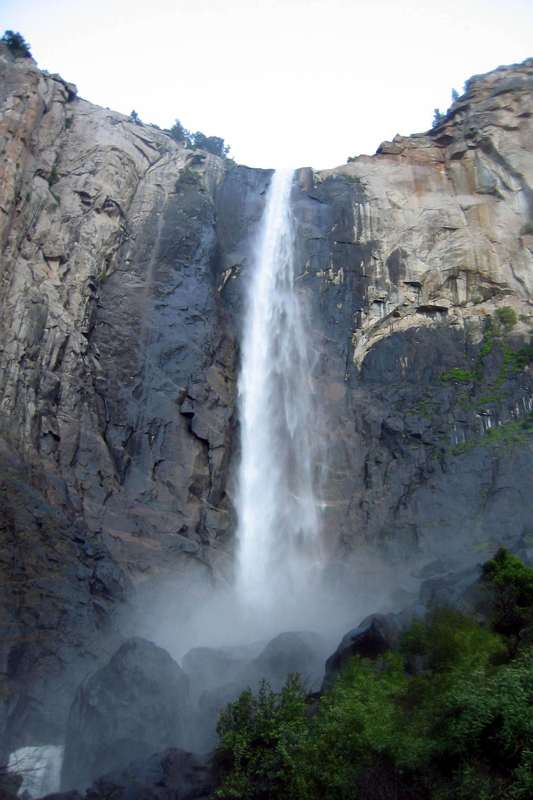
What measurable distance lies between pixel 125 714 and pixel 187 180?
30.8 m

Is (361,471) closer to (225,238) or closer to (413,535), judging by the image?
(413,535)

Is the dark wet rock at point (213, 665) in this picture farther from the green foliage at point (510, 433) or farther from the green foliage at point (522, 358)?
the green foliage at point (522, 358)

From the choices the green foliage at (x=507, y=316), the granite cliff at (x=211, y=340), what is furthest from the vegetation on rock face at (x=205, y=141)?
the green foliage at (x=507, y=316)

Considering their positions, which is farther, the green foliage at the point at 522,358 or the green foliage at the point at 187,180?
the green foliage at the point at 187,180

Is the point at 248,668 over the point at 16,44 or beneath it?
beneath

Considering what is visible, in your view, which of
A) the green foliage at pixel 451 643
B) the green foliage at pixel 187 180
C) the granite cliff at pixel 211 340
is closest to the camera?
the green foliage at pixel 451 643

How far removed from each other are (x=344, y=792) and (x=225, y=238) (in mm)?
31810

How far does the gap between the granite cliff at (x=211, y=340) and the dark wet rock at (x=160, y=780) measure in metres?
4.52

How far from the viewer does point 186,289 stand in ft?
114

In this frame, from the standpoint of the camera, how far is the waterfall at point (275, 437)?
3002cm

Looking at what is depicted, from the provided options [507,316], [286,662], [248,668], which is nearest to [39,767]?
[248,668]

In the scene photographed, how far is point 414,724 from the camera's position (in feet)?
43.0

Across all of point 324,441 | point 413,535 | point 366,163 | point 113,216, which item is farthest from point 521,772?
point 366,163

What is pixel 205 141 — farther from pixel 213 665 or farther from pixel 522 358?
pixel 213 665
